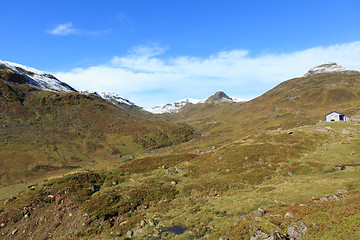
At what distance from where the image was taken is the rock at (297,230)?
14732 mm

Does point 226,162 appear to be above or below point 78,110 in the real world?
below

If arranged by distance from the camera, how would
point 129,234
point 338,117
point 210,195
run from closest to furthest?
point 129,234, point 210,195, point 338,117

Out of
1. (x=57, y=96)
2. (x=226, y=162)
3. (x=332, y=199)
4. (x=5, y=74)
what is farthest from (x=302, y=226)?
(x=5, y=74)

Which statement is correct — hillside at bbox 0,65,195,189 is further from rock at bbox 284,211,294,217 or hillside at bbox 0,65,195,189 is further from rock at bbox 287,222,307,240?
rock at bbox 287,222,307,240

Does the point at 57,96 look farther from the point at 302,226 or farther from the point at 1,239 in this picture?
the point at 302,226

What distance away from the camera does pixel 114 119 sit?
167625 mm

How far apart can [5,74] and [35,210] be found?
676ft

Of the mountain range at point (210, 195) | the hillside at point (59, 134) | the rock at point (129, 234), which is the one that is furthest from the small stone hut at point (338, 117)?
the hillside at point (59, 134)

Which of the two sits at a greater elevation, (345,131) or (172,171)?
(345,131)

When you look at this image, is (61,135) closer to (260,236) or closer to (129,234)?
(129,234)

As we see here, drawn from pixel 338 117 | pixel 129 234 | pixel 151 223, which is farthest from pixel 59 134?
pixel 338 117

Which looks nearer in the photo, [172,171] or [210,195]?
[210,195]

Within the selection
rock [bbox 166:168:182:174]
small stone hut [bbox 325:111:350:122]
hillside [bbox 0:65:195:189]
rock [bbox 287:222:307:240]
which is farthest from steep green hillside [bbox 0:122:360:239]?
hillside [bbox 0:65:195:189]

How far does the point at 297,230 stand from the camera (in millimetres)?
15234
